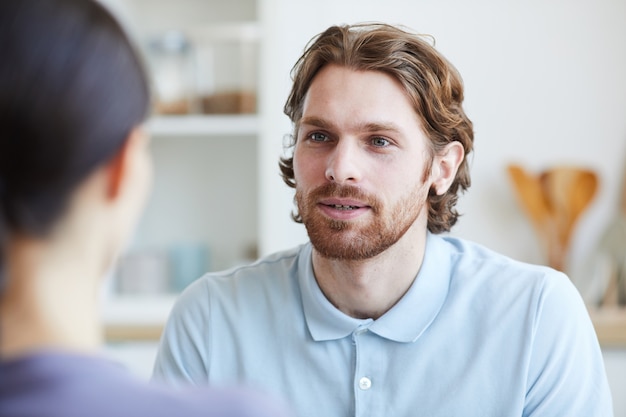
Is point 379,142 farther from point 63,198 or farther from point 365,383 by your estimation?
point 63,198

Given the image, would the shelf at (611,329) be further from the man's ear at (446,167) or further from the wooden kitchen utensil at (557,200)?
the man's ear at (446,167)

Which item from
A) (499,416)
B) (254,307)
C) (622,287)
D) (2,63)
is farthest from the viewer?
(622,287)

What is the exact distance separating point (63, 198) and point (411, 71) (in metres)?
0.97

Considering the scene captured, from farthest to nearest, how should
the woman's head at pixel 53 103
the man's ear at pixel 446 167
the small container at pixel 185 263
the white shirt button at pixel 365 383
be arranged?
1. the small container at pixel 185 263
2. the man's ear at pixel 446 167
3. the white shirt button at pixel 365 383
4. the woman's head at pixel 53 103

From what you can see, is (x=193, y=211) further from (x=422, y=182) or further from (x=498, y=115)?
(x=422, y=182)

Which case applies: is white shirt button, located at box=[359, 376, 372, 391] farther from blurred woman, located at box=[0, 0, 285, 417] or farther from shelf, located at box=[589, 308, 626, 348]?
shelf, located at box=[589, 308, 626, 348]

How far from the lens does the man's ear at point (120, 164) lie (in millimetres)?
612

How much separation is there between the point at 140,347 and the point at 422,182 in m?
1.41

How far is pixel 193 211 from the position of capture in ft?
9.51

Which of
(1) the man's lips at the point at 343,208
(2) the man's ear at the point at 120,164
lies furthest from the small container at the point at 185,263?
(2) the man's ear at the point at 120,164

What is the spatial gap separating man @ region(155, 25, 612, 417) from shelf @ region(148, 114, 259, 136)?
45.2 inches

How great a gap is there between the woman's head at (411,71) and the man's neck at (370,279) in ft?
0.56

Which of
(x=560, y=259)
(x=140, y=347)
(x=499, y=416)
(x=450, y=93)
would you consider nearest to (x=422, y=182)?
(x=450, y=93)

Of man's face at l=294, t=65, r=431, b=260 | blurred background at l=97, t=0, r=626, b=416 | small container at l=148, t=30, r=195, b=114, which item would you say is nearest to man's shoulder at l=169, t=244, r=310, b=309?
man's face at l=294, t=65, r=431, b=260
